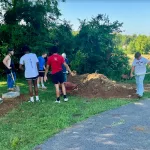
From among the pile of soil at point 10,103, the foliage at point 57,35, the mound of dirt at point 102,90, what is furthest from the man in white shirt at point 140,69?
the foliage at point 57,35

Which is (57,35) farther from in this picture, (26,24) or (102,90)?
(102,90)

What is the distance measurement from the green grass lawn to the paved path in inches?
13.0

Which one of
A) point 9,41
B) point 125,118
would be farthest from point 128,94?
point 9,41

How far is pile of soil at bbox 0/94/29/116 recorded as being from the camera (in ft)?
28.3

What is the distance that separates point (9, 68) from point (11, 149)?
609cm

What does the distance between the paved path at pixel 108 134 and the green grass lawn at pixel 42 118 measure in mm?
330

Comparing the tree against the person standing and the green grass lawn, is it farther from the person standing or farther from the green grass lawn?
the green grass lawn

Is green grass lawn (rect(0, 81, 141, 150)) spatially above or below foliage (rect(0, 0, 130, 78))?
below

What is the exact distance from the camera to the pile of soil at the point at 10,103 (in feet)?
28.3

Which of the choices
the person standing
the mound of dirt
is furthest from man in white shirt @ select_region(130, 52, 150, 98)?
the person standing

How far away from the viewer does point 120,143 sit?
549 centimetres

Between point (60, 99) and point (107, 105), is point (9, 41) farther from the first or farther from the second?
point (107, 105)

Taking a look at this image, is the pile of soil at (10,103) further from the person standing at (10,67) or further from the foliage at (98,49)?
the foliage at (98,49)

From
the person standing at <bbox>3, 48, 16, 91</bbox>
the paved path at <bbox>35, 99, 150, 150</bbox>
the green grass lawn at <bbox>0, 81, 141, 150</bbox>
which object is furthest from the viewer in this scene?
the person standing at <bbox>3, 48, 16, 91</bbox>
